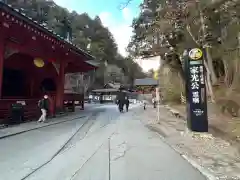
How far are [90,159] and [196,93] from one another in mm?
4871

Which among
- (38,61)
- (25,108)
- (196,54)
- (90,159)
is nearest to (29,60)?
(38,61)

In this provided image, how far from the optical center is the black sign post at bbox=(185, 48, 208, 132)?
8602 millimetres

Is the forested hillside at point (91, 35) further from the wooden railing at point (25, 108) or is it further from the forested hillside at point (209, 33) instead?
the wooden railing at point (25, 108)

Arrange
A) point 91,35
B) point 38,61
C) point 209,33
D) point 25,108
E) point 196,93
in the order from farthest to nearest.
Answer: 1. point 91,35
2. point 209,33
3. point 38,61
4. point 25,108
5. point 196,93

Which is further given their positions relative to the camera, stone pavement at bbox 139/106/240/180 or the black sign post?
the black sign post

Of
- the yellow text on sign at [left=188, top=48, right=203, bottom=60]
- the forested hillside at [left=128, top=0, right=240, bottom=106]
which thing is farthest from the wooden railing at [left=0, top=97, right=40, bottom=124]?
the forested hillside at [left=128, top=0, right=240, bottom=106]

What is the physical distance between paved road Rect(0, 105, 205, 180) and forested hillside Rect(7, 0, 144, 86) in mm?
29464

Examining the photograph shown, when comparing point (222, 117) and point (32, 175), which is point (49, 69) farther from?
point (32, 175)

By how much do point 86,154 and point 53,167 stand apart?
126cm

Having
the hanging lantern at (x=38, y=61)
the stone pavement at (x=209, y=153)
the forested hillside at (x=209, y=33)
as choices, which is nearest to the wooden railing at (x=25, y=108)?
the hanging lantern at (x=38, y=61)

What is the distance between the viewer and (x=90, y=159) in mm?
5617

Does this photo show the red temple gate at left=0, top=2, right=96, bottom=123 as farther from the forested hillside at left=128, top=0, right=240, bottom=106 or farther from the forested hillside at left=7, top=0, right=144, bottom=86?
the forested hillside at left=7, top=0, right=144, bottom=86

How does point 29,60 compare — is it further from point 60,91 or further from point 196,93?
point 196,93

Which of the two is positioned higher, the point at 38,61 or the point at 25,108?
the point at 38,61
